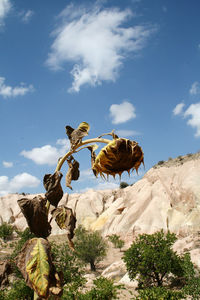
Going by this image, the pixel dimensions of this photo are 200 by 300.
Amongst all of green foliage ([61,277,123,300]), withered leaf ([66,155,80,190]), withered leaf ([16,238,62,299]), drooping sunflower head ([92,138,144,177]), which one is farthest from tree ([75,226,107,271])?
drooping sunflower head ([92,138,144,177])

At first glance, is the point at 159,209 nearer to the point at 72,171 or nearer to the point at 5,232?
the point at 5,232

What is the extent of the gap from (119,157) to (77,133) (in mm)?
484

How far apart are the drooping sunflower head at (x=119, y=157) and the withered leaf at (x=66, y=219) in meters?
0.43

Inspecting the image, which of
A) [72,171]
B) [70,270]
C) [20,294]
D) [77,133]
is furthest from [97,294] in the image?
[77,133]

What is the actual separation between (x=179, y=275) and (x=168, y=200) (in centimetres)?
1638

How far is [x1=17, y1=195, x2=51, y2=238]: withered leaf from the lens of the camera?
1.69m

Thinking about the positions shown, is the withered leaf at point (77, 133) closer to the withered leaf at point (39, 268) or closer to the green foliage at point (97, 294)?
the withered leaf at point (39, 268)

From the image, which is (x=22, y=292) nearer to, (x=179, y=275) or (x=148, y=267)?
(x=148, y=267)

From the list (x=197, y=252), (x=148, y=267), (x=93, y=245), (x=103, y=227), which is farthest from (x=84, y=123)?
(x=103, y=227)

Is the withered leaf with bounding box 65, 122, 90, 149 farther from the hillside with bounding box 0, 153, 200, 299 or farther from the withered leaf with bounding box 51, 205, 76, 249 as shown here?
the hillside with bounding box 0, 153, 200, 299

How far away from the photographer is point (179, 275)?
417 inches

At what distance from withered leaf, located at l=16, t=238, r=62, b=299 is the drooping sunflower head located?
610 millimetres

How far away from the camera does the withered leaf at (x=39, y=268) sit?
156cm

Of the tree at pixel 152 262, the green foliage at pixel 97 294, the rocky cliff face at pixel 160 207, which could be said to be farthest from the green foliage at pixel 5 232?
the green foliage at pixel 97 294
